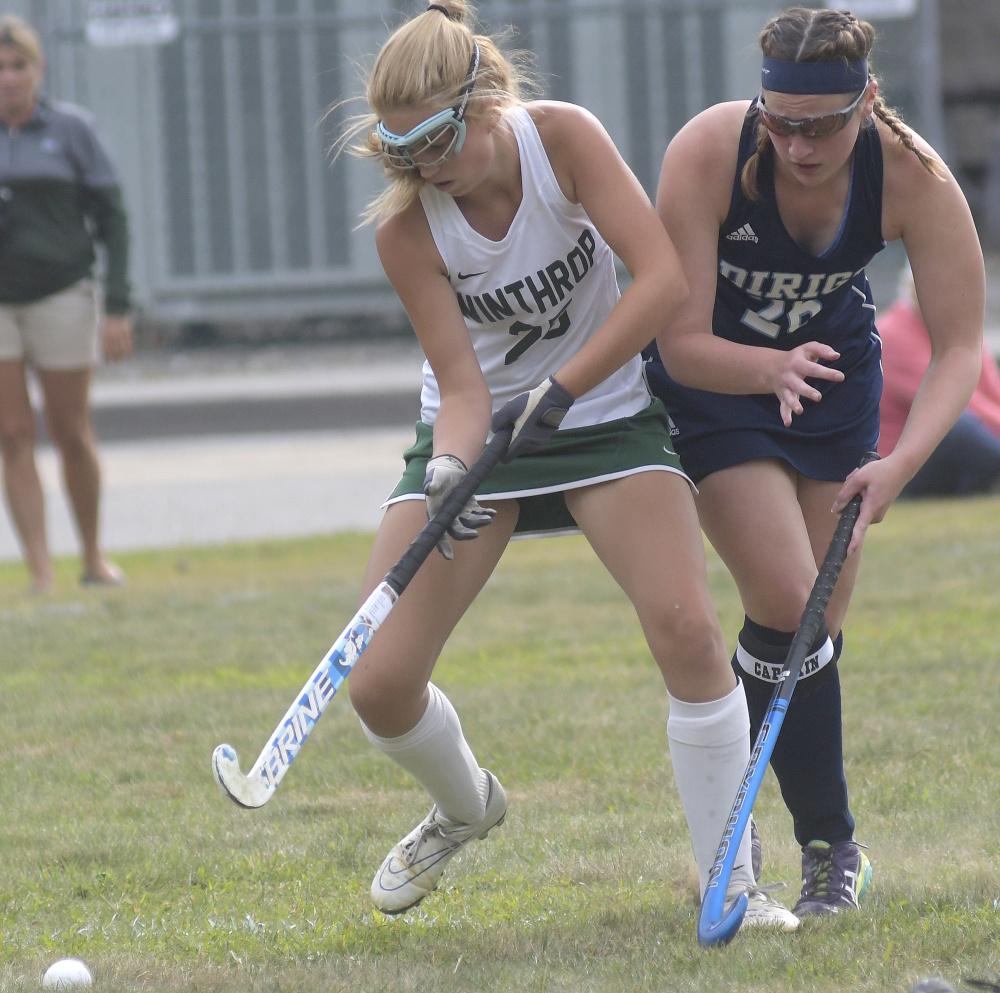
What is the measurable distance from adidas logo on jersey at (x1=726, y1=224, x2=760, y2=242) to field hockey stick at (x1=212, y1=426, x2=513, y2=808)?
59 cm

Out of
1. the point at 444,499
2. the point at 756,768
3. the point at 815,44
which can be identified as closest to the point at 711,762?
the point at 756,768

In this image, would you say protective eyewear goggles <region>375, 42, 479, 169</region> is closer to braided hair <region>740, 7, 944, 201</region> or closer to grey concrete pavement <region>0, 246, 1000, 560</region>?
braided hair <region>740, 7, 944, 201</region>

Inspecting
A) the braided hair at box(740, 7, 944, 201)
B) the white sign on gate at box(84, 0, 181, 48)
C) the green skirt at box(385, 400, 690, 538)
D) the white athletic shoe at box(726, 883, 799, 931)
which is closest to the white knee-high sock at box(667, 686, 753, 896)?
the white athletic shoe at box(726, 883, 799, 931)

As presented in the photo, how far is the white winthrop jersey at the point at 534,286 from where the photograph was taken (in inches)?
125

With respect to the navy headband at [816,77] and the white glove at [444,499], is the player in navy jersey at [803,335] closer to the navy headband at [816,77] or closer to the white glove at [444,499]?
the navy headband at [816,77]

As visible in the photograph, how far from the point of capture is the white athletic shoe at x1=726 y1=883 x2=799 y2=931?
3020 mm

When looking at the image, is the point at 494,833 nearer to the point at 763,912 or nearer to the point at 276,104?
the point at 763,912

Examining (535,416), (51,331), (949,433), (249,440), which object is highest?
(535,416)

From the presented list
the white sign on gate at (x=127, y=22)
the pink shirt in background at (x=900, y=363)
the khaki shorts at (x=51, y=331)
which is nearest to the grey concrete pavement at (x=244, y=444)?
the khaki shorts at (x=51, y=331)

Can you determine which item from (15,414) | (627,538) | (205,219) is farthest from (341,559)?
(205,219)

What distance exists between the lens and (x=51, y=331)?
682 cm

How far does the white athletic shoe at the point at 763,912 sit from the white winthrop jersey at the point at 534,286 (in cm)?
93

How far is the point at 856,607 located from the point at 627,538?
318 cm

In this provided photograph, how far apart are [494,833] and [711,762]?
90cm
